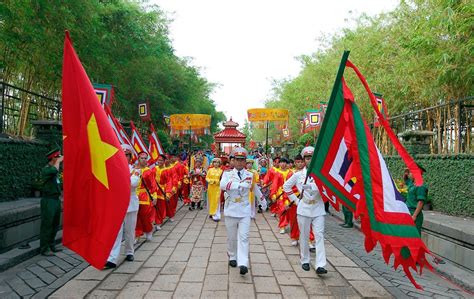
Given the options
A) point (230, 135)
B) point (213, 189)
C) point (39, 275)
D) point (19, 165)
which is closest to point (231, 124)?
point (230, 135)

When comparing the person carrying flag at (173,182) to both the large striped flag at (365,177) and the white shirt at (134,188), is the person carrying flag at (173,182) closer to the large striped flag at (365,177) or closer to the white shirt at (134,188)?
the white shirt at (134,188)

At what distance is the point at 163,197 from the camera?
915cm

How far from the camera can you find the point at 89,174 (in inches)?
171

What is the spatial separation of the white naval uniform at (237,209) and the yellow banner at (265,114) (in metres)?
14.7

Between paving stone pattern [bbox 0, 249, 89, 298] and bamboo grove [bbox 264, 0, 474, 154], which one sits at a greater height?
bamboo grove [bbox 264, 0, 474, 154]

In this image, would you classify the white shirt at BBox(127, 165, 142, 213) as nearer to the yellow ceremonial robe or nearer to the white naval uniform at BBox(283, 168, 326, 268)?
the white naval uniform at BBox(283, 168, 326, 268)

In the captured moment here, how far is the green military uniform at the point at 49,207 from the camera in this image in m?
6.54

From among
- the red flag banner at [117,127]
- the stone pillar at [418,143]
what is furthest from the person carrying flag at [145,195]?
the stone pillar at [418,143]

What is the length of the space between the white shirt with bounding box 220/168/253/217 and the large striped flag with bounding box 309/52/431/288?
144 cm

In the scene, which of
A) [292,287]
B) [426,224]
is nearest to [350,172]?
[292,287]

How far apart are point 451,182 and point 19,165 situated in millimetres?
9109

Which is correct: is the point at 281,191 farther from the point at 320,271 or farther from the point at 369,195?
the point at 369,195

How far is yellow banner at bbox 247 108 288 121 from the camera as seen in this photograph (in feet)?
68.1

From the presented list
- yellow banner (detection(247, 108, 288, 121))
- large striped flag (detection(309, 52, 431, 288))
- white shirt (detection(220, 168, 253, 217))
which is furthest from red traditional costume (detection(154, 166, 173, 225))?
yellow banner (detection(247, 108, 288, 121))
